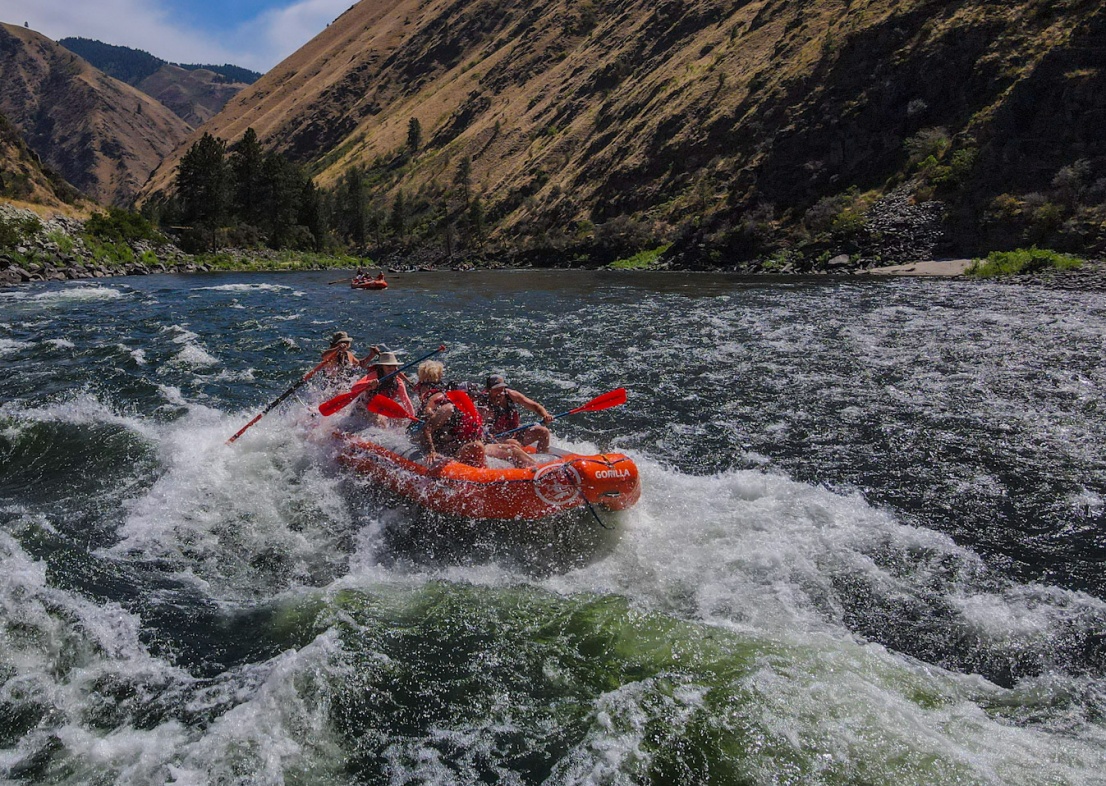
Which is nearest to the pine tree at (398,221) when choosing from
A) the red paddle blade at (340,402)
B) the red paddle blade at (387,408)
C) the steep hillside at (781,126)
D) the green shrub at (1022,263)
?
the steep hillside at (781,126)

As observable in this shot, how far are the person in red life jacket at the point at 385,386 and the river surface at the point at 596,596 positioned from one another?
0.88 metres

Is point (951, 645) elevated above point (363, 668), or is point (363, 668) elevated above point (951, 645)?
point (363, 668)

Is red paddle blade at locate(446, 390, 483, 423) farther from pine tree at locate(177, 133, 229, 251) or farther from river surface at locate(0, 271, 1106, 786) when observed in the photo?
pine tree at locate(177, 133, 229, 251)

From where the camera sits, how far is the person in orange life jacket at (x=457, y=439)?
788 cm

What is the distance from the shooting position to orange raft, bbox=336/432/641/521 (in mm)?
7105

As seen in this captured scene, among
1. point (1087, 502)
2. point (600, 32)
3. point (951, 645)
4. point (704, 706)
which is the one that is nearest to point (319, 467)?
point (704, 706)

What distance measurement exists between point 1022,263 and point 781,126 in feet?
72.3

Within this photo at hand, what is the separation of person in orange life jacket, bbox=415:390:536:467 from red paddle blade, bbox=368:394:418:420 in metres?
0.68

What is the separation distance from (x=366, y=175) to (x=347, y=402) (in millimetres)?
105070

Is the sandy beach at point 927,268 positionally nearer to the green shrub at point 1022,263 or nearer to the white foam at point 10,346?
the green shrub at point 1022,263

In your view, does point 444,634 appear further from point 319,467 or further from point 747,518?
point 319,467

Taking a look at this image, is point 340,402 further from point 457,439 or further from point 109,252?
point 109,252

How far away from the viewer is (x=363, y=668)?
17.1 ft

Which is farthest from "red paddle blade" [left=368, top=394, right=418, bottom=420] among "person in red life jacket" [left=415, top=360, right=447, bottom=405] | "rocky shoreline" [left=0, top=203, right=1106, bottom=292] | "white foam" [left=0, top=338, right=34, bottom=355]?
"rocky shoreline" [left=0, top=203, right=1106, bottom=292]
